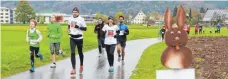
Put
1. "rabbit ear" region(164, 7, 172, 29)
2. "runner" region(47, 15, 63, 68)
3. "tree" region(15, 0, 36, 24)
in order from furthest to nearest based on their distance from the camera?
1. "tree" region(15, 0, 36, 24)
2. "runner" region(47, 15, 63, 68)
3. "rabbit ear" region(164, 7, 172, 29)

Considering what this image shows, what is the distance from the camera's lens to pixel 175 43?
575 cm

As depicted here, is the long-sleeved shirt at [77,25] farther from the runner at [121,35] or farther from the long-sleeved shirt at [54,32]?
the long-sleeved shirt at [54,32]

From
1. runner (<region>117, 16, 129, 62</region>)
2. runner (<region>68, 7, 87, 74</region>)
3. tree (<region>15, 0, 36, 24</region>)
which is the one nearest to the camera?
runner (<region>68, 7, 87, 74</region>)

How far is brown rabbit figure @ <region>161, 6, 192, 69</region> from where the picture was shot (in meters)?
5.72

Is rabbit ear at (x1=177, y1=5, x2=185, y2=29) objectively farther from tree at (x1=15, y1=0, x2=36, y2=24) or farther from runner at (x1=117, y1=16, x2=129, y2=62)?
tree at (x1=15, y1=0, x2=36, y2=24)

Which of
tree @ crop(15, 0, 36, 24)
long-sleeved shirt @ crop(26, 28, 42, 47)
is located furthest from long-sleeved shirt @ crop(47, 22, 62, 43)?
tree @ crop(15, 0, 36, 24)

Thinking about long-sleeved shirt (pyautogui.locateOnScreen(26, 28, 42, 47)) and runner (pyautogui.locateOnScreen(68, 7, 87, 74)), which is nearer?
runner (pyautogui.locateOnScreen(68, 7, 87, 74))

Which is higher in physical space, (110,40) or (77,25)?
(77,25)

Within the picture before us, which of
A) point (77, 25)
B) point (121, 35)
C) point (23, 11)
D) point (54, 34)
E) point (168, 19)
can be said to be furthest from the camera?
point (23, 11)

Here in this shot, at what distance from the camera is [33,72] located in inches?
515

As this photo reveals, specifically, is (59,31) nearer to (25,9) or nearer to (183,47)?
(183,47)

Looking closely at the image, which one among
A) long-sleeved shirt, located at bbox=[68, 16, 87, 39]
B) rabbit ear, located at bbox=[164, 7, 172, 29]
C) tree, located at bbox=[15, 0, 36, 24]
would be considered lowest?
tree, located at bbox=[15, 0, 36, 24]

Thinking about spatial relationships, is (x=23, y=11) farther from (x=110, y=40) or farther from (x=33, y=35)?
(x=110, y=40)

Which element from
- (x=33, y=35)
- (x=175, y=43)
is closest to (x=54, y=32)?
(x=33, y=35)
